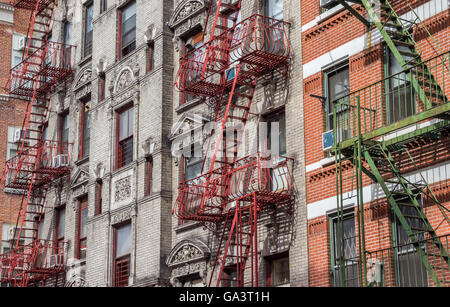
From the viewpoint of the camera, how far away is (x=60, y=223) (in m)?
30.5

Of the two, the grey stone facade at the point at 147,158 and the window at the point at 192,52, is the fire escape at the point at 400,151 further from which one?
the window at the point at 192,52

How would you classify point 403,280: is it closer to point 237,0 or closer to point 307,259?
point 307,259

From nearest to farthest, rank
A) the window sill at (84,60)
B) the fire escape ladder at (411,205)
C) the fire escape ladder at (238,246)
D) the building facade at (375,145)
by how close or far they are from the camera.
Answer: the fire escape ladder at (411,205), the building facade at (375,145), the fire escape ladder at (238,246), the window sill at (84,60)

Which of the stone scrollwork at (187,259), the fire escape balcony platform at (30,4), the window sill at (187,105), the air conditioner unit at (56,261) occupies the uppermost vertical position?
the fire escape balcony platform at (30,4)

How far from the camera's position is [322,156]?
1973cm

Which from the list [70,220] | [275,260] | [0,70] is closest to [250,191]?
[275,260]

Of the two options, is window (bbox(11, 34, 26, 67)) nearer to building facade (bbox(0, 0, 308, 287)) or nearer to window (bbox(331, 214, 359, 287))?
building facade (bbox(0, 0, 308, 287))

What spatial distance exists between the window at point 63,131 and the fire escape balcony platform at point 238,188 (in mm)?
9055

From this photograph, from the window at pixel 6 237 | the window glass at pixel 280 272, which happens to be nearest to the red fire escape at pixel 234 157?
the window glass at pixel 280 272

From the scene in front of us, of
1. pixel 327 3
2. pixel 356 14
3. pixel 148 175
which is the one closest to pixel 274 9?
pixel 327 3

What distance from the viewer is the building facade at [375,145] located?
16875 millimetres

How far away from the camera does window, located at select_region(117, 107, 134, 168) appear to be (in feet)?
86.8

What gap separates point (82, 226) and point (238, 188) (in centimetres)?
912
